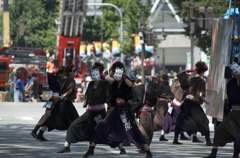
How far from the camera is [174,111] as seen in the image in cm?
1775

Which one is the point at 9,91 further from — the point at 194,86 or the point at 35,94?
the point at 194,86

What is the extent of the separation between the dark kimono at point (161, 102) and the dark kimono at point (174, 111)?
0.50 feet

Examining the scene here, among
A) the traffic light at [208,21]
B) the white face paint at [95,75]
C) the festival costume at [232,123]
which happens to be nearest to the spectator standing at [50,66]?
the traffic light at [208,21]

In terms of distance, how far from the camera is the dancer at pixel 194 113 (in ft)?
52.7

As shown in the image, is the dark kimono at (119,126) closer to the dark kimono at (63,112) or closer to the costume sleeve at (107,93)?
the costume sleeve at (107,93)

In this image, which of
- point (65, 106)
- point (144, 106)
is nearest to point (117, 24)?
point (65, 106)

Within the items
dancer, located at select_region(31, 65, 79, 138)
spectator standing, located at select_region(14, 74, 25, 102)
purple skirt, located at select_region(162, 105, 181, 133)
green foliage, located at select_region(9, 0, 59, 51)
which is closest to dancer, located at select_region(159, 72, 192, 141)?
purple skirt, located at select_region(162, 105, 181, 133)

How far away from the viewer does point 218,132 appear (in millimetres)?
12273

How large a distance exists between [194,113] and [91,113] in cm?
350

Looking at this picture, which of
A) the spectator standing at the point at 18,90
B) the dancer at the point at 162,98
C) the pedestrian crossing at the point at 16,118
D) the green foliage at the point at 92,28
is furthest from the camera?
the green foliage at the point at 92,28

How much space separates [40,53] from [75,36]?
548 cm

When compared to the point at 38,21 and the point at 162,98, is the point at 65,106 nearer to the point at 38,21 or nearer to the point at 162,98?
the point at 162,98

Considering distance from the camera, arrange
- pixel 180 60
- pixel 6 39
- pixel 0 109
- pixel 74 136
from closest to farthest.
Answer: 1. pixel 74 136
2. pixel 0 109
3. pixel 6 39
4. pixel 180 60

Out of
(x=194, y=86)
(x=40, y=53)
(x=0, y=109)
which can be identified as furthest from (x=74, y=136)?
(x=40, y=53)
